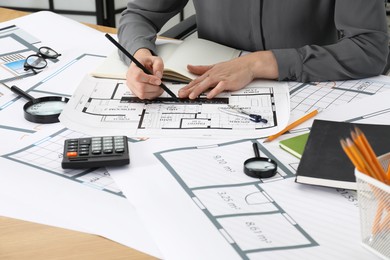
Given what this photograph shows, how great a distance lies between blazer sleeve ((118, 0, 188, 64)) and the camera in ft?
5.31

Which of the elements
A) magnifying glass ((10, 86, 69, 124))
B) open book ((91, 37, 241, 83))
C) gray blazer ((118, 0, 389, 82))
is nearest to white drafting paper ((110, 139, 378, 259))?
magnifying glass ((10, 86, 69, 124))

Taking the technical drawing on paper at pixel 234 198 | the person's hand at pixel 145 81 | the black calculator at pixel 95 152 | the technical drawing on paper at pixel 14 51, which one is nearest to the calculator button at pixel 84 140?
the black calculator at pixel 95 152

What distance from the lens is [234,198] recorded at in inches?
38.2

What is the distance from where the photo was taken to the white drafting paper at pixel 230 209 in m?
0.85

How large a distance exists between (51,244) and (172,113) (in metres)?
0.48

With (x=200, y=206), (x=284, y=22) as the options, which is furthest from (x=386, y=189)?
(x=284, y=22)

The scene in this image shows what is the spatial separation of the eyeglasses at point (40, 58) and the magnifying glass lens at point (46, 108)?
9.5 inches

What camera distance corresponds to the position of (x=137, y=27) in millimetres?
1693

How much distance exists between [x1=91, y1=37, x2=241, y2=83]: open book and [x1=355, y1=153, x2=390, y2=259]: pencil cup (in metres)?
0.69

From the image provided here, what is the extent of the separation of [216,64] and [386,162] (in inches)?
26.0

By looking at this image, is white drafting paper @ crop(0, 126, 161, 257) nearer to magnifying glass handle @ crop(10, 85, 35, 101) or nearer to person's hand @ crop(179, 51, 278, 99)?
magnifying glass handle @ crop(10, 85, 35, 101)

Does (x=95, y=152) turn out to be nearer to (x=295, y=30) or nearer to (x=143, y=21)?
(x=143, y=21)

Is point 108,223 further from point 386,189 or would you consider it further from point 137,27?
point 137,27

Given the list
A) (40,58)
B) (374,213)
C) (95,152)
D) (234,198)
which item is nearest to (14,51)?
(40,58)
